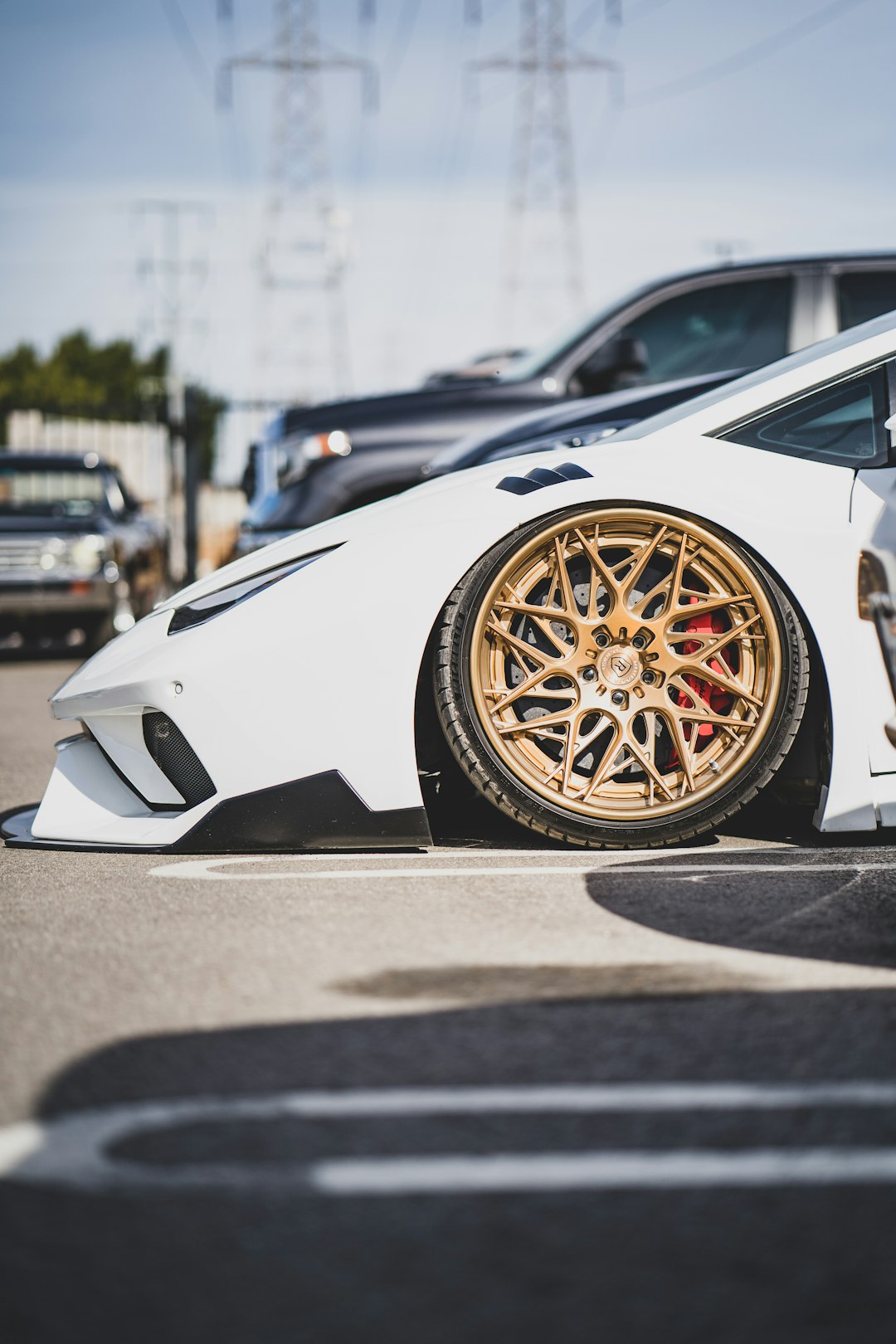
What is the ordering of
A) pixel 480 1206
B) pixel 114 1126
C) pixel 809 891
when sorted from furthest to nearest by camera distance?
pixel 809 891, pixel 114 1126, pixel 480 1206

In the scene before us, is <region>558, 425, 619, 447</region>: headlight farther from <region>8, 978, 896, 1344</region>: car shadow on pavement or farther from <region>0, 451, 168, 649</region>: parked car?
<region>0, 451, 168, 649</region>: parked car

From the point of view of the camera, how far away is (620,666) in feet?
Result: 11.7

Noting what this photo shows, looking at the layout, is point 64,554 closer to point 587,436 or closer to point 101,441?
point 587,436

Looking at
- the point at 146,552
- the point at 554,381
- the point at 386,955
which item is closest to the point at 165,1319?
the point at 386,955

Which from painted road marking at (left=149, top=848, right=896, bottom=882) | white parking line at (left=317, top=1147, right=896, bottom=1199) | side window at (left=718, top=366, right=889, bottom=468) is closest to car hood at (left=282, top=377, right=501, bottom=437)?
side window at (left=718, top=366, right=889, bottom=468)

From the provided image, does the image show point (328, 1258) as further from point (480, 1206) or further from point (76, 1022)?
point (76, 1022)

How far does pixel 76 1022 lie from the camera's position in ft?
7.66

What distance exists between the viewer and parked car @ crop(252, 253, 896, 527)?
682cm

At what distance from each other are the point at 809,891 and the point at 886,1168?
4.66ft

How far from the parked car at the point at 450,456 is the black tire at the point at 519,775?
0.64 metres

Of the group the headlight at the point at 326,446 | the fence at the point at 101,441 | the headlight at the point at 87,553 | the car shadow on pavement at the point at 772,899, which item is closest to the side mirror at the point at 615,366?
the headlight at the point at 326,446

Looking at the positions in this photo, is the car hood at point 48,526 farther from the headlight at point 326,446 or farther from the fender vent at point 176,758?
the fender vent at point 176,758

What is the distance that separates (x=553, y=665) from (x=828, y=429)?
0.91 meters

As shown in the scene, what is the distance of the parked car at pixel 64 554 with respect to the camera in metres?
9.84
